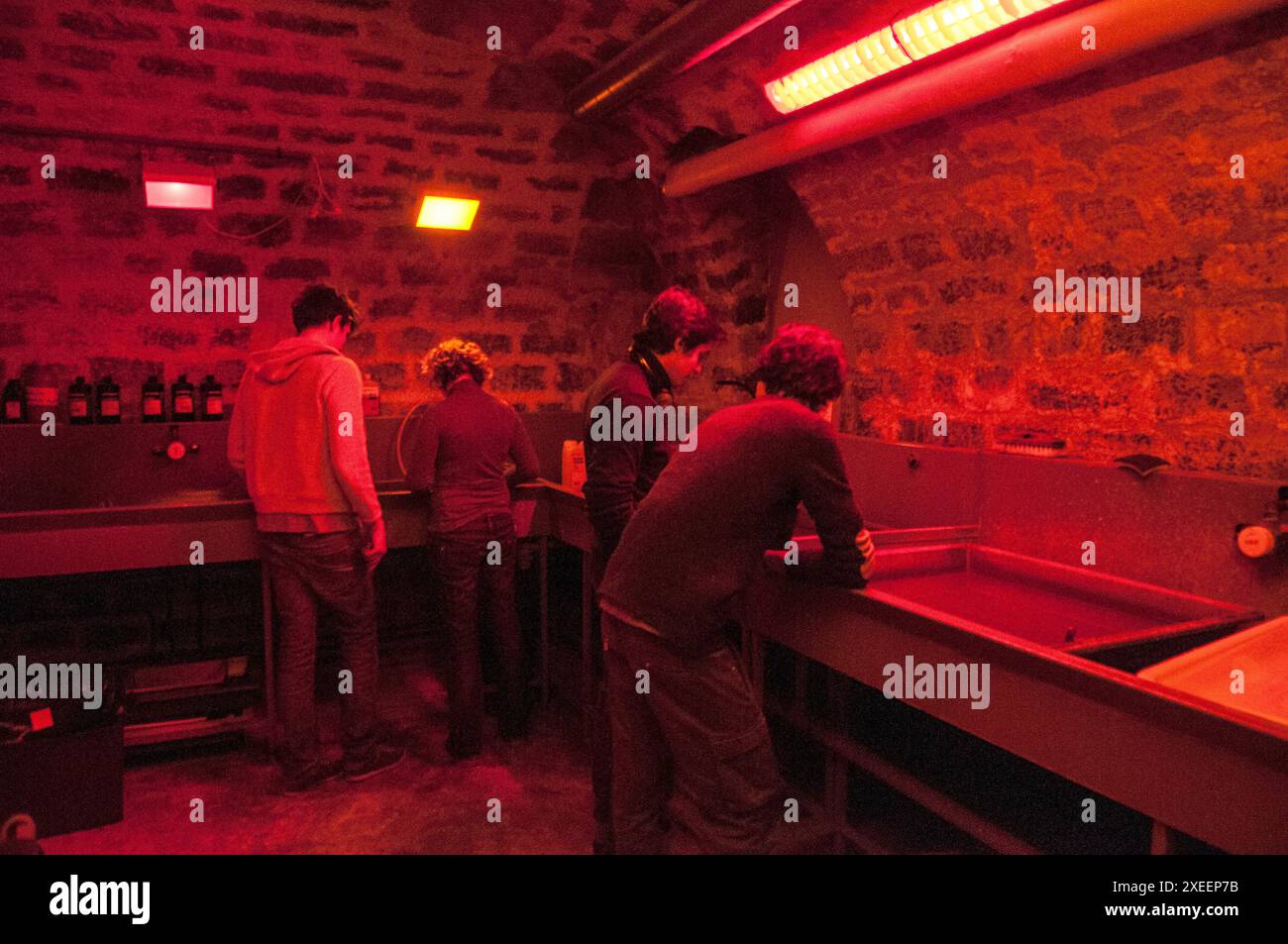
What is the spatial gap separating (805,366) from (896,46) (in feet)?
3.79

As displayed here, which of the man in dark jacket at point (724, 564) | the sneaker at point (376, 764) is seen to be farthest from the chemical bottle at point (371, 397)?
the man in dark jacket at point (724, 564)

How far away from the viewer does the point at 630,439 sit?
2.69 meters

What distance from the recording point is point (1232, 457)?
7.97ft

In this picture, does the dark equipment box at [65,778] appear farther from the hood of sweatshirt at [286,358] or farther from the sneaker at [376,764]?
the hood of sweatshirt at [286,358]

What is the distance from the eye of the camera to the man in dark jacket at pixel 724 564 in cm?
204

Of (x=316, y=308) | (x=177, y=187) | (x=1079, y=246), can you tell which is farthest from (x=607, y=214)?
(x=1079, y=246)

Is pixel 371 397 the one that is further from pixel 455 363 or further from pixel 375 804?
pixel 375 804

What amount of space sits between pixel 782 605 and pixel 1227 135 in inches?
61.1

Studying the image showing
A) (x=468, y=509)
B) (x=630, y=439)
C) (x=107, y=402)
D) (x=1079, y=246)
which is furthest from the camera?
(x=107, y=402)

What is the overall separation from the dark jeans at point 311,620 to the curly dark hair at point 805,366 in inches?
66.9

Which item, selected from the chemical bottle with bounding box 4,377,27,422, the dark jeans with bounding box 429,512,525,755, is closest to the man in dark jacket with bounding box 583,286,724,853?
the dark jeans with bounding box 429,512,525,755

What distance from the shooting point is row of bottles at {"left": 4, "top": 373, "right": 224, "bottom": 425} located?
3975 mm

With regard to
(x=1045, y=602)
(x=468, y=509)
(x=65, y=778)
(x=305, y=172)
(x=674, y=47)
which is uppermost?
(x=674, y=47)
